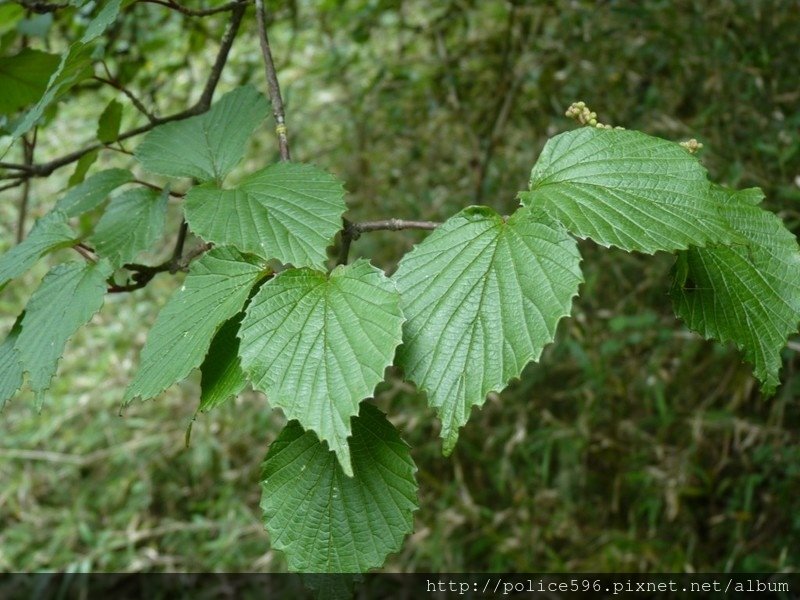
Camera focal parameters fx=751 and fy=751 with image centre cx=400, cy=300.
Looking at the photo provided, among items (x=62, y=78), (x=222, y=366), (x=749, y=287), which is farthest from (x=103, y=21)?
(x=749, y=287)

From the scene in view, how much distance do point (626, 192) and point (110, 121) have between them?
95 centimetres

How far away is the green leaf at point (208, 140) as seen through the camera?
1.12 meters

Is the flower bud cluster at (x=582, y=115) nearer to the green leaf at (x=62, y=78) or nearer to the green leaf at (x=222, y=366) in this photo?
the green leaf at (x=222, y=366)

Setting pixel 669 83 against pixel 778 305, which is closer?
pixel 778 305

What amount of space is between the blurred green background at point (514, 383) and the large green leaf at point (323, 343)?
56.8 inches

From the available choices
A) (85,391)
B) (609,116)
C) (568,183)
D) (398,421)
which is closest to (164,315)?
(568,183)

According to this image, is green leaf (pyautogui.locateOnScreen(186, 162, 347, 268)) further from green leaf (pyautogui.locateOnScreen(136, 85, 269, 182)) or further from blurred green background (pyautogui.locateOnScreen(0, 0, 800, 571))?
blurred green background (pyautogui.locateOnScreen(0, 0, 800, 571))

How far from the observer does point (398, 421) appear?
9.33ft

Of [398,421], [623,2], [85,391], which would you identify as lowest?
[85,391]

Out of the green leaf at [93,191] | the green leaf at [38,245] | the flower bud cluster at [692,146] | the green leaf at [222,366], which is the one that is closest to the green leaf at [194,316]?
the green leaf at [222,366]

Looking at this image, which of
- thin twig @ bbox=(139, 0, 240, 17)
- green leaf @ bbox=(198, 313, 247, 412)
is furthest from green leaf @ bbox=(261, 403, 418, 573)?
thin twig @ bbox=(139, 0, 240, 17)

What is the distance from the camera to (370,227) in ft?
3.04

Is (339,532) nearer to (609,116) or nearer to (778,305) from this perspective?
(778,305)

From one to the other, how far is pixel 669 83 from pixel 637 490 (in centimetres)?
151
